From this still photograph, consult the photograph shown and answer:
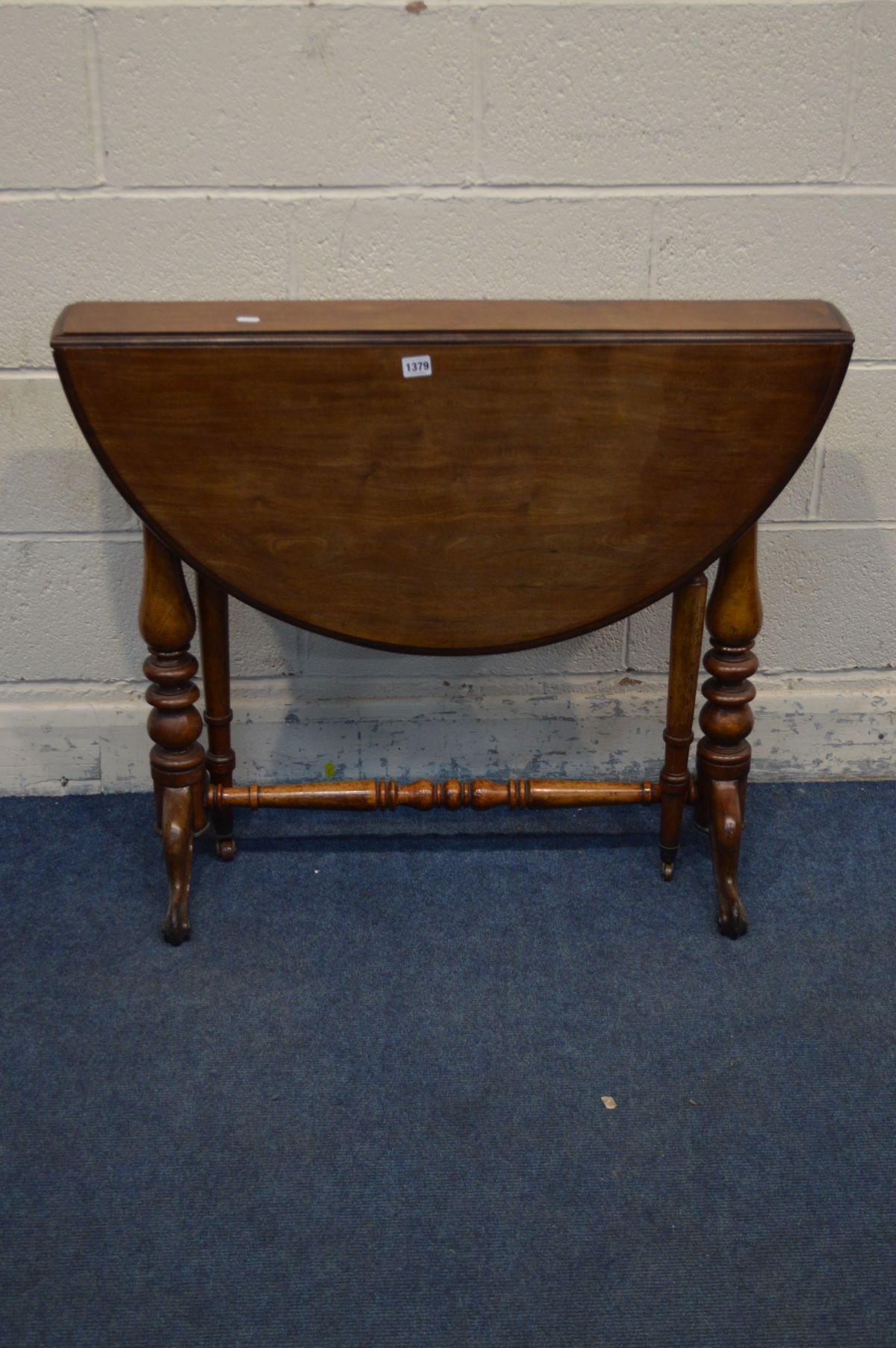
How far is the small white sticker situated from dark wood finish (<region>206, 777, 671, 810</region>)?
2.19 ft

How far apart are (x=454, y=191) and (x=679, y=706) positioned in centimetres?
84

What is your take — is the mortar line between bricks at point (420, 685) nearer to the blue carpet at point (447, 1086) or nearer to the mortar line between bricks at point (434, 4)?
the blue carpet at point (447, 1086)

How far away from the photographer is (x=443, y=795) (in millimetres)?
1925

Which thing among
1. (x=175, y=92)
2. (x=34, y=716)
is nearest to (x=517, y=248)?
(x=175, y=92)

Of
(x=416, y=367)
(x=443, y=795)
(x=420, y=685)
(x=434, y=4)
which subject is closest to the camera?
(x=416, y=367)

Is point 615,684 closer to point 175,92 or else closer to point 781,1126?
point 781,1126

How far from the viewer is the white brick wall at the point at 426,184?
1.73 meters

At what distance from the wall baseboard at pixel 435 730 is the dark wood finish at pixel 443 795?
249 millimetres

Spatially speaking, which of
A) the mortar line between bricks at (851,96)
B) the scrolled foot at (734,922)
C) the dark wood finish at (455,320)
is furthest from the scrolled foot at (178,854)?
the mortar line between bricks at (851,96)

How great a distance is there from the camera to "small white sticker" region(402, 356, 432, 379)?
1.51 metres

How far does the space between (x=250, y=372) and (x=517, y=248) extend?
545 millimetres

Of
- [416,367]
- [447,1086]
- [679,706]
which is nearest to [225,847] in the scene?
[447,1086]

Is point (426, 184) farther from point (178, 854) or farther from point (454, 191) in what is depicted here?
point (178, 854)

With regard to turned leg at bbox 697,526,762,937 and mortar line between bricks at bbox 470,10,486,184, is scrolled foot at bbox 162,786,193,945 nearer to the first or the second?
turned leg at bbox 697,526,762,937
